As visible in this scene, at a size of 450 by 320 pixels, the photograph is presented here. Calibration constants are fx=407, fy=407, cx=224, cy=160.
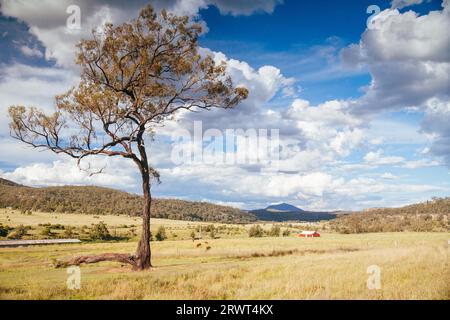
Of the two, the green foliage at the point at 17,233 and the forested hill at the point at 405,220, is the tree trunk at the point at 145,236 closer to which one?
the green foliage at the point at 17,233

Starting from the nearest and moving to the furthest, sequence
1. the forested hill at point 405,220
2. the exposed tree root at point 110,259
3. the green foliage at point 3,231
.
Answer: the exposed tree root at point 110,259 < the green foliage at point 3,231 < the forested hill at point 405,220

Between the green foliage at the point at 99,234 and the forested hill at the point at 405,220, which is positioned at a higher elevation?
the forested hill at the point at 405,220

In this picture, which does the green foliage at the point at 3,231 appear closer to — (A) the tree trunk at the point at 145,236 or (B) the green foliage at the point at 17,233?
(B) the green foliage at the point at 17,233

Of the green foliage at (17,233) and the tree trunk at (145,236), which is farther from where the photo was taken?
the green foliage at (17,233)

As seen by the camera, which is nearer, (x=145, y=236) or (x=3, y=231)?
(x=145, y=236)

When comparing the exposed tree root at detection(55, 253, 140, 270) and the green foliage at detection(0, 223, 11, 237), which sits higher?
the exposed tree root at detection(55, 253, 140, 270)

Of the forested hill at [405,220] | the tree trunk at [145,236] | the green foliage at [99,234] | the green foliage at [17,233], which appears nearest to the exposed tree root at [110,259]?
the tree trunk at [145,236]

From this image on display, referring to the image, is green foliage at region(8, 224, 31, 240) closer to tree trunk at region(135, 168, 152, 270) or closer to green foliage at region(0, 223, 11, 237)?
green foliage at region(0, 223, 11, 237)

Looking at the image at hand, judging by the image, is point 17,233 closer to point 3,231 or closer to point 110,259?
point 3,231

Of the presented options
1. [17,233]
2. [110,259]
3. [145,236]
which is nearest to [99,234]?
[17,233]

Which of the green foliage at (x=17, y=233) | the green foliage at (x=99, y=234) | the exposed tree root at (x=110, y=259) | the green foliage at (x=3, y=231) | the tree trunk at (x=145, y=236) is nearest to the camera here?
the exposed tree root at (x=110, y=259)

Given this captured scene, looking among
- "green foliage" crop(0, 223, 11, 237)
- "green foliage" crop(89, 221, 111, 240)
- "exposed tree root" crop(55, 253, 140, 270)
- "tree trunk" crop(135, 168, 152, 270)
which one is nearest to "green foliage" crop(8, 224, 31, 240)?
"green foliage" crop(0, 223, 11, 237)
